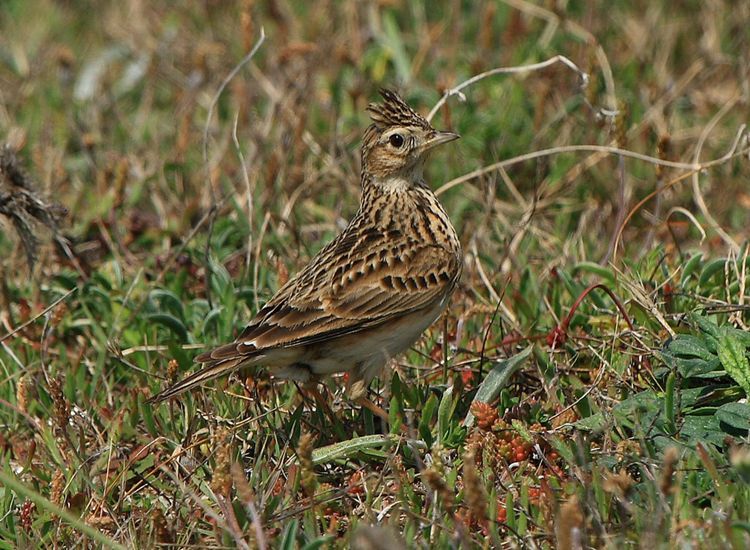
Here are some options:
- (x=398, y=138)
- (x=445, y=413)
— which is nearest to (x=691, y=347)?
(x=445, y=413)

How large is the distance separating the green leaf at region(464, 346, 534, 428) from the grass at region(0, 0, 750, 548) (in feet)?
0.06

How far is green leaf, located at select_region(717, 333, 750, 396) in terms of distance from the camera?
468 centimetres

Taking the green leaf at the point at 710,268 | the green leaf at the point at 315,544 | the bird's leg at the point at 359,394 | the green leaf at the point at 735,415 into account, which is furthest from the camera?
the green leaf at the point at 710,268

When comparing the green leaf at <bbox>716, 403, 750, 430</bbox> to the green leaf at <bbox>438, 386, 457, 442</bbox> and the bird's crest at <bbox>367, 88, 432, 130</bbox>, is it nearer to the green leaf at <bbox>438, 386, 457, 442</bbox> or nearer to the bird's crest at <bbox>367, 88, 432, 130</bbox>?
the green leaf at <bbox>438, 386, 457, 442</bbox>

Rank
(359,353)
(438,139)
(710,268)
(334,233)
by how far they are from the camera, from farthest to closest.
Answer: (334,233)
(438,139)
(710,268)
(359,353)

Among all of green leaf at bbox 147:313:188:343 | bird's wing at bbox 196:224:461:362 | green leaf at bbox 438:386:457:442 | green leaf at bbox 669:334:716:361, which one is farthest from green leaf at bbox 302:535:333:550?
green leaf at bbox 147:313:188:343

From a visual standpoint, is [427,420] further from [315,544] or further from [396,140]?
[396,140]

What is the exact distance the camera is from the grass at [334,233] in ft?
14.7

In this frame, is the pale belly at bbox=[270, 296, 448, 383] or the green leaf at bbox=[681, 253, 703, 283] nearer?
the pale belly at bbox=[270, 296, 448, 383]

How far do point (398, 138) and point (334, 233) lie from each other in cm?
148

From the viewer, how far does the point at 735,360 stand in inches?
185

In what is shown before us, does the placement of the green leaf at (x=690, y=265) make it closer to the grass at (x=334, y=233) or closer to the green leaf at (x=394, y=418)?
the grass at (x=334, y=233)

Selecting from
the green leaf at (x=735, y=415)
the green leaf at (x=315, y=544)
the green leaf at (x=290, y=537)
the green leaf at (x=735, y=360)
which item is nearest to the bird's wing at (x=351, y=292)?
the green leaf at (x=290, y=537)

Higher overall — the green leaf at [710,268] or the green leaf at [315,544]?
the green leaf at [710,268]
